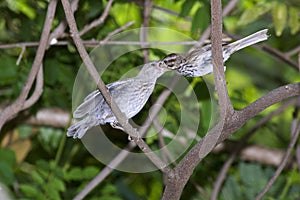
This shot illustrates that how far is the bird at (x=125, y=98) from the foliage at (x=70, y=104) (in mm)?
1066

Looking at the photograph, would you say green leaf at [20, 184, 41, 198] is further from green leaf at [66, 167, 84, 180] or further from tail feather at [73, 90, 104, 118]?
tail feather at [73, 90, 104, 118]

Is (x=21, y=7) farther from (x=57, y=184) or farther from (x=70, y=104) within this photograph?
(x=57, y=184)

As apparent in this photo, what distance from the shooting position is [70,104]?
3064 millimetres

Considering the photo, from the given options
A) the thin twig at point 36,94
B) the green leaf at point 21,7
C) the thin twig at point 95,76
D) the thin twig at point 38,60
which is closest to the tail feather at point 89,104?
the thin twig at point 95,76

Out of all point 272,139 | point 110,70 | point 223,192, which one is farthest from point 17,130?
point 272,139

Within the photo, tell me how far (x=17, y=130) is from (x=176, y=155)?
2.65 ft

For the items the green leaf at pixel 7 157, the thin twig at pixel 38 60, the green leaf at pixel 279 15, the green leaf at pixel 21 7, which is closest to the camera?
the thin twig at pixel 38 60

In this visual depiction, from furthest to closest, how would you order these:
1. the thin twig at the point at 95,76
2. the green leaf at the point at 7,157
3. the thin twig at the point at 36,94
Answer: the green leaf at the point at 7,157
the thin twig at the point at 36,94
the thin twig at the point at 95,76

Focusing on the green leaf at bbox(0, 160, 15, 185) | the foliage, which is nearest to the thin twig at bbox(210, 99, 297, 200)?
the foliage

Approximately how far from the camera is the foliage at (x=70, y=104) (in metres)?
2.71

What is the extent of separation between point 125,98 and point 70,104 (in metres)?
1.50

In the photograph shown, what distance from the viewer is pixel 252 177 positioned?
304 centimetres

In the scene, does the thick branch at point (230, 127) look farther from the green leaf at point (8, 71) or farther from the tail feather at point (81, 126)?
the green leaf at point (8, 71)

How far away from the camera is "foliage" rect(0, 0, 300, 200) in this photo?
2713 mm
